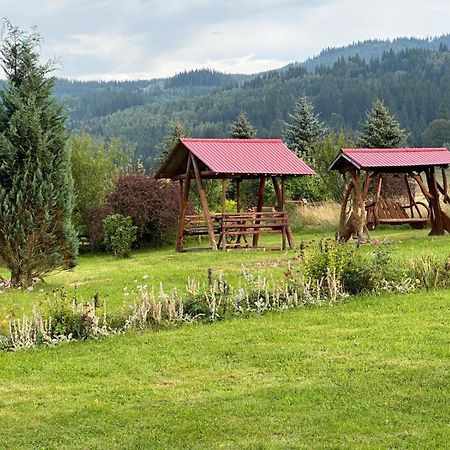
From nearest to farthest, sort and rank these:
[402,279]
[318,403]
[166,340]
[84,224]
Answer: [318,403], [166,340], [402,279], [84,224]

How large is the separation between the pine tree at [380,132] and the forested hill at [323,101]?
6235 cm

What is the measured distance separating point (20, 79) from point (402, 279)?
25.4 ft

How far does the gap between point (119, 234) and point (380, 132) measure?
931 inches

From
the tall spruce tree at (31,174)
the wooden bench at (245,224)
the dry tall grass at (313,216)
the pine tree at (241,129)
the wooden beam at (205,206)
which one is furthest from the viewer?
the pine tree at (241,129)

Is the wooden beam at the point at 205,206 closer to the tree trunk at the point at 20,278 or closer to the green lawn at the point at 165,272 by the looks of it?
the green lawn at the point at 165,272

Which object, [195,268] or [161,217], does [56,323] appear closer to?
[195,268]

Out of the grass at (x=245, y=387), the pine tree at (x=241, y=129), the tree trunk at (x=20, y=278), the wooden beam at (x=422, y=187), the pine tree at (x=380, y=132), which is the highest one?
the pine tree at (x=241, y=129)

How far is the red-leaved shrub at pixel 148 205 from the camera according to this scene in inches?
922

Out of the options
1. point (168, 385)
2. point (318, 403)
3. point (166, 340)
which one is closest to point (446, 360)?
point (318, 403)

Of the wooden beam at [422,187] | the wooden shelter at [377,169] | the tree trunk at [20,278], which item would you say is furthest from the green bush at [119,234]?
the wooden beam at [422,187]

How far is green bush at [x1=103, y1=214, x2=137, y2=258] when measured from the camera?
21.3 meters

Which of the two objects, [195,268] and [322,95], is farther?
[322,95]

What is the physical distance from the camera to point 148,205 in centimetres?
2366

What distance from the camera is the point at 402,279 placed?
10.3 metres
